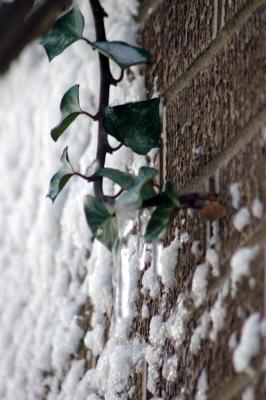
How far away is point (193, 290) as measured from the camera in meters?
1.18

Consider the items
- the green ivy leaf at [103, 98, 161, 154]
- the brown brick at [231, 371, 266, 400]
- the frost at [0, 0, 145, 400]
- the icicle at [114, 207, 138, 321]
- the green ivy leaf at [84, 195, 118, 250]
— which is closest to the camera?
the brown brick at [231, 371, 266, 400]

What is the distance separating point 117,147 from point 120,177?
0.13 metres

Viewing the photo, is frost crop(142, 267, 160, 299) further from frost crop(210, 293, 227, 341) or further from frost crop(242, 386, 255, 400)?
frost crop(242, 386, 255, 400)

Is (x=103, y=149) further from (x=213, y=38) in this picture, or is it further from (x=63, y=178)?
(x=213, y=38)

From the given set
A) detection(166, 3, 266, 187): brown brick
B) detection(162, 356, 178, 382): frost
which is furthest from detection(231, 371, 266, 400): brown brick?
detection(166, 3, 266, 187): brown brick

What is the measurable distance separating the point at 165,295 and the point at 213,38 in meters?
0.38

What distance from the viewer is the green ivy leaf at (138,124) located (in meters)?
1.30

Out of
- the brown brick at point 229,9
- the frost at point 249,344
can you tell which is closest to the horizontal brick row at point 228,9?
the brown brick at point 229,9

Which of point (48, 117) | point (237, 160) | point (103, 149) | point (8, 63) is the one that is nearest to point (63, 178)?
point (103, 149)

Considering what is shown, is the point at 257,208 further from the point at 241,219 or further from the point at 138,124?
the point at 138,124

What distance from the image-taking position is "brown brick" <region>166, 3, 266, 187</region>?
3.69 feet

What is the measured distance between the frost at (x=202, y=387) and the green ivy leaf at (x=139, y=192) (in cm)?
23

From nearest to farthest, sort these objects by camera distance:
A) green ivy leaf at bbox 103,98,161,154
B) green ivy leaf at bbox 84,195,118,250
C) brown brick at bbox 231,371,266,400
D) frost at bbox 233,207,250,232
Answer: brown brick at bbox 231,371,266,400
frost at bbox 233,207,250,232
green ivy leaf at bbox 84,195,118,250
green ivy leaf at bbox 103,98,161,154

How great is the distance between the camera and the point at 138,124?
131cm
